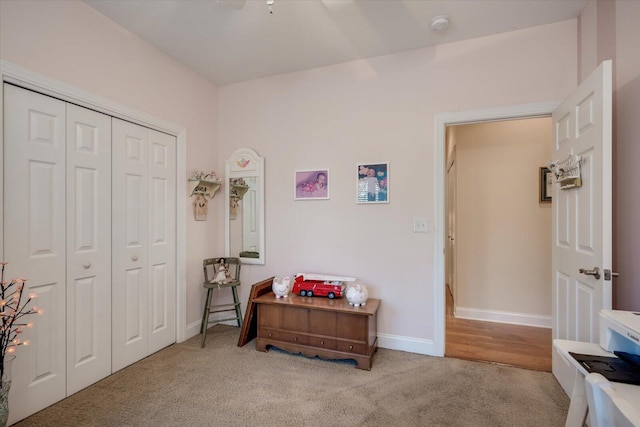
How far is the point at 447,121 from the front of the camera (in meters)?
2.55

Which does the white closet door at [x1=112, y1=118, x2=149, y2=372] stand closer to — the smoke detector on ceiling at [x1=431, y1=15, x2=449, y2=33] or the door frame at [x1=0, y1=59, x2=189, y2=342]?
the door frame at [x1=0, y1=59, x2=189, y2=342]

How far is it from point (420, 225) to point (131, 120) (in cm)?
264

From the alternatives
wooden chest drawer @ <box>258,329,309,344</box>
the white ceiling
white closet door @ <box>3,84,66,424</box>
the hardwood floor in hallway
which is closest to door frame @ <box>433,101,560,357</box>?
the hardwood floor in hallway

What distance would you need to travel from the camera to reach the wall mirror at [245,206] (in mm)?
3188

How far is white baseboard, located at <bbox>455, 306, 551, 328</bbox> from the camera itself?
3.24 m

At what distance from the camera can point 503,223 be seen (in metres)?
3.43

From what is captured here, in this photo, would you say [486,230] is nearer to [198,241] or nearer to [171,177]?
[198,241]

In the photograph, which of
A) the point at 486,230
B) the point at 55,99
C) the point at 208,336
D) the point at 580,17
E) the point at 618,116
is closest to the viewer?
the point at 618,116

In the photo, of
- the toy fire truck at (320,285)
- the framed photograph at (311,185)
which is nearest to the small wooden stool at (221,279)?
the toy fire truck at (320,285)

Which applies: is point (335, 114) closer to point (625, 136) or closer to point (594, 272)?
point (625, 136)

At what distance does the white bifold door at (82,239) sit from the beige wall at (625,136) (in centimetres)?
343

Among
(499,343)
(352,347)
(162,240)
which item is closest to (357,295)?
(352,347)

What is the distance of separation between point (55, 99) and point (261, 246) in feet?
6.62

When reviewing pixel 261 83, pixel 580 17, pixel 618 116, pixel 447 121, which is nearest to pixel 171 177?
pixel 261 83
